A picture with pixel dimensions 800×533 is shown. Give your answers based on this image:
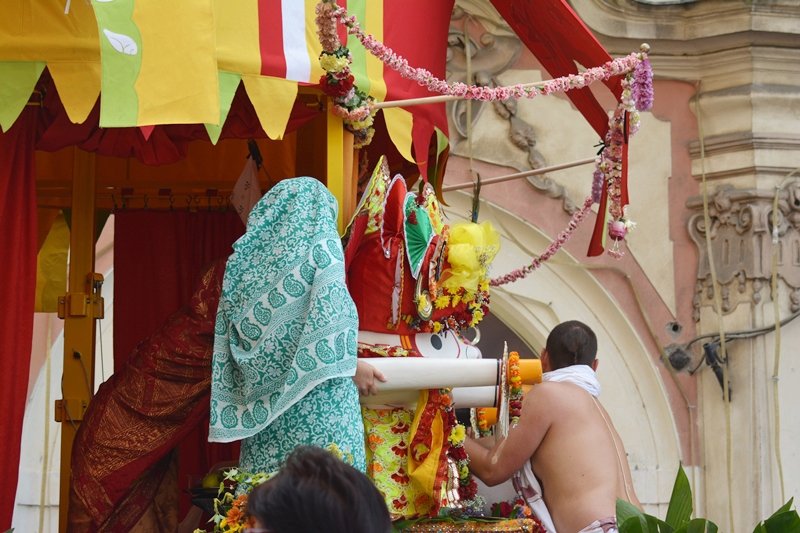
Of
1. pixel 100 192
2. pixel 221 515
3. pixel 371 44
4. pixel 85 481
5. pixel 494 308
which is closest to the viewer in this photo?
pixel 221 515

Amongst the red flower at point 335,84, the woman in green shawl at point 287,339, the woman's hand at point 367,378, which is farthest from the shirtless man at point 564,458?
the red flower at point 335,84

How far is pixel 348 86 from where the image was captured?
4309mm

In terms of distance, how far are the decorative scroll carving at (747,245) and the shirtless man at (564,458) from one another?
10.1 feet

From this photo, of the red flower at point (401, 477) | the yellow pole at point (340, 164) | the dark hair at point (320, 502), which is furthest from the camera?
the yellow pole at point (340, 164)

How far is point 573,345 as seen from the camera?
4852 millimetres

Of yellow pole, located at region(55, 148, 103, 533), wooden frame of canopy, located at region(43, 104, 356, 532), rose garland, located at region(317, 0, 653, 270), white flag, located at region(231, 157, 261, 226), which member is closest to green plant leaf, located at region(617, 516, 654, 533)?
rose garland, located at region(317, 0, 653, 270)

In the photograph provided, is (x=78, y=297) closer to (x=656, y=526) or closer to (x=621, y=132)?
(x=621, y=132)

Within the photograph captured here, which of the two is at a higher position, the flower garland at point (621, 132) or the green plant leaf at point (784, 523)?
the flower garland at point (621, 132)

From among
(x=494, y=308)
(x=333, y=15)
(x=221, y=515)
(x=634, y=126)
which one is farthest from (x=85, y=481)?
(x=494, y=308)

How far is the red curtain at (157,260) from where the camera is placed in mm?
5938

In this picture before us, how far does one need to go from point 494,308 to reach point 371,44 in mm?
3500

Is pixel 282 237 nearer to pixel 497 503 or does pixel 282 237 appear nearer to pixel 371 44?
pixel 371 44

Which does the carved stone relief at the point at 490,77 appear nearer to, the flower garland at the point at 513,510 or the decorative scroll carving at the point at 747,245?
the decorative scroll carving at the point at 747,245

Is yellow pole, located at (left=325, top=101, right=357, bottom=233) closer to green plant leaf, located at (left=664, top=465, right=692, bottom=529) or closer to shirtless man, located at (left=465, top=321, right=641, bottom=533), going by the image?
shirtless man, located at (left=465, top=321, right=641, bottom=533)
